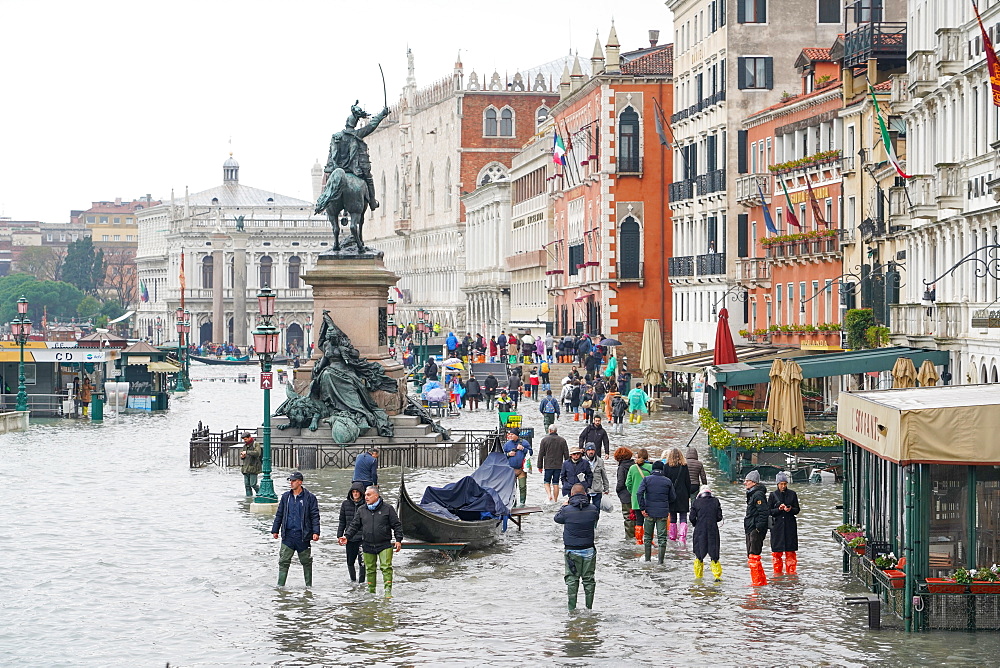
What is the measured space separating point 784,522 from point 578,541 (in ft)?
11.8

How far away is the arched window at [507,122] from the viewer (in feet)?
482

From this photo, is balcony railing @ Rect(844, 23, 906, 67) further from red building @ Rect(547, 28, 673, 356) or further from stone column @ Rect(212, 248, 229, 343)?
stone column @ Rect(212, 248, 229, 343)

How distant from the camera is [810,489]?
33375 millimetres

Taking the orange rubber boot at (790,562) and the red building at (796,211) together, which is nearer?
the orange rubber boot at (790,562)

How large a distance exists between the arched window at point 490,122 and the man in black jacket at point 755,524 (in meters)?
125

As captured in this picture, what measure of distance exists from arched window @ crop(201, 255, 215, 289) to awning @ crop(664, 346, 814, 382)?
129 m

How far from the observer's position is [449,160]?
150 m

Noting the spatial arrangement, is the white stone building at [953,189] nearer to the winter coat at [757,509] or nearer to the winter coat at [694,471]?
the winter coat at [694,471]

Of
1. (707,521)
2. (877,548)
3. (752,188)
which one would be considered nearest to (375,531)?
(707,521)

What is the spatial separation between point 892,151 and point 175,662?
1126 inches

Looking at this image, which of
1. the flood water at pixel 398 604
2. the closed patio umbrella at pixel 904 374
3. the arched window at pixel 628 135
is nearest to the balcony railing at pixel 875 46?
the closed patio umbrella at pixel 904 374

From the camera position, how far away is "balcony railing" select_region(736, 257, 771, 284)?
6266 centimetres

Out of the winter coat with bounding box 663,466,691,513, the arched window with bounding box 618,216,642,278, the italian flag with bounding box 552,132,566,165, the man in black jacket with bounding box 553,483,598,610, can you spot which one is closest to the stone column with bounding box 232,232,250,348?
the italian flag with bounding box 552,132,566,165

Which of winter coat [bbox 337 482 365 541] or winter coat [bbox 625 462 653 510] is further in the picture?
winter coat [bbox 625 462 653 510]
